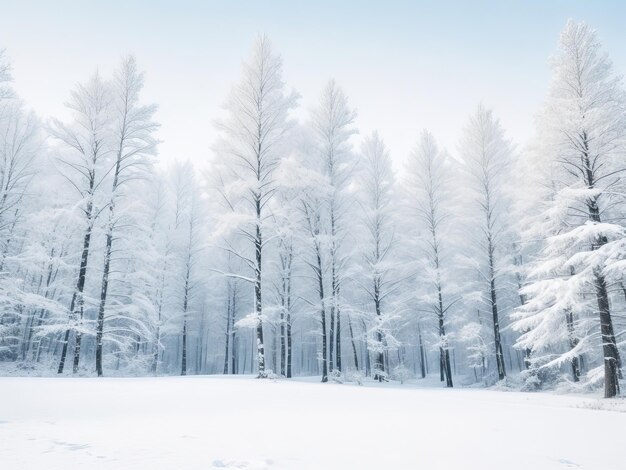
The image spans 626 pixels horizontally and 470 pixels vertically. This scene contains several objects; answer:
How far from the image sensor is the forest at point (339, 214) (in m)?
11.3

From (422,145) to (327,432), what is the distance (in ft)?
62.5

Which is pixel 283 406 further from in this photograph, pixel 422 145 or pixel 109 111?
pixel 422 145

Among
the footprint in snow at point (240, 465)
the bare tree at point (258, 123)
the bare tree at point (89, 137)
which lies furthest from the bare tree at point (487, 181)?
the bare tree at point (89, 137)

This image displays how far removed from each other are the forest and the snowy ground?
6175 millimetres

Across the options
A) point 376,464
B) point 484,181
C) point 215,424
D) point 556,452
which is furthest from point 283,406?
point 484,181

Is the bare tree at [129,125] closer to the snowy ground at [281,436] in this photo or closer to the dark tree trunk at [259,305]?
the dark tree trunk at [259,305]

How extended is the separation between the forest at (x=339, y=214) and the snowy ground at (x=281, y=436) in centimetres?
617

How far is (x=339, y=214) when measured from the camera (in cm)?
1705

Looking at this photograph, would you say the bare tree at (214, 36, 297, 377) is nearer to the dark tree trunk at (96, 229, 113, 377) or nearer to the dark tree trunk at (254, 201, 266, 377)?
the dark tree trunk at (254, 201, 266, 377)

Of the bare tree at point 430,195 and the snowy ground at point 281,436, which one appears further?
the bare tree at point 430,195

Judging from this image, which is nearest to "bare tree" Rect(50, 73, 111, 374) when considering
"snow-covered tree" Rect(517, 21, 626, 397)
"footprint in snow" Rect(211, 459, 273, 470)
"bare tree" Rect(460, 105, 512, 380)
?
"footprint in snow" Rect(211, 459, 273, 470)

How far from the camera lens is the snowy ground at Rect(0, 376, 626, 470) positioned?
9.11 ft

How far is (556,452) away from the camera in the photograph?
3.54m

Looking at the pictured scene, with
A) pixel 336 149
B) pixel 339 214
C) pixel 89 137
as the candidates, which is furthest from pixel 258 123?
pixel 89 137
